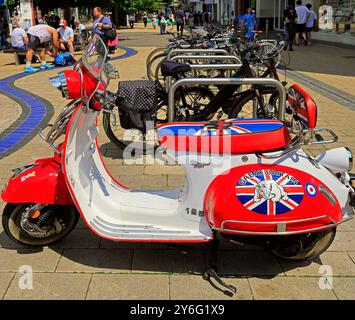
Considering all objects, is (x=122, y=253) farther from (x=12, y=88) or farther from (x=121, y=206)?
(x=12, y=88)

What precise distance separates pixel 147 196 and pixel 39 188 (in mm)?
749

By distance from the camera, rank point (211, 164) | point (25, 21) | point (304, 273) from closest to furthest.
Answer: point (211, 164) < point (304, 273) < point (25, 21)

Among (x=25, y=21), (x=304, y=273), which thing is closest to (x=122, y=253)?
(x=304, y=273)

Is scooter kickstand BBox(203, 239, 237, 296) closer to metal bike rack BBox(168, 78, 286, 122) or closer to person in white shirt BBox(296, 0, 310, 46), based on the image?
metal bike rack BBox(168, 78, 286, 122)

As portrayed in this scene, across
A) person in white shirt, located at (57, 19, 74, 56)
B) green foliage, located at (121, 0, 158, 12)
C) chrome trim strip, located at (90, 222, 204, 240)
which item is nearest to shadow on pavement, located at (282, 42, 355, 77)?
person in white shirt, located at (57, 19, 74, 56)

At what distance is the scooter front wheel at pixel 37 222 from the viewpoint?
3.07m

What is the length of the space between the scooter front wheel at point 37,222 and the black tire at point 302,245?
1434mm

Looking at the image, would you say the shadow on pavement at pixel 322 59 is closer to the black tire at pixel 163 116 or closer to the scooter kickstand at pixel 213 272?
the black tire at pixel 163 116

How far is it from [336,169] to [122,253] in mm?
1586

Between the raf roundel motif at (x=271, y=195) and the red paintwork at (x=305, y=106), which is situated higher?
the red paintwork at (x=305, y=106)

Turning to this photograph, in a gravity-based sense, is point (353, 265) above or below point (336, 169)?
below

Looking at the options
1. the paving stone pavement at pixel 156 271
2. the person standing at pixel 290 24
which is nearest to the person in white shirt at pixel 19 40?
the person standing at pixel 290 24

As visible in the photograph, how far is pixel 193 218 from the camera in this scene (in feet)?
9.48

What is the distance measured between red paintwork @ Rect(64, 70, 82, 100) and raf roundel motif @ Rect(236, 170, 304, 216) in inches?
44.2
